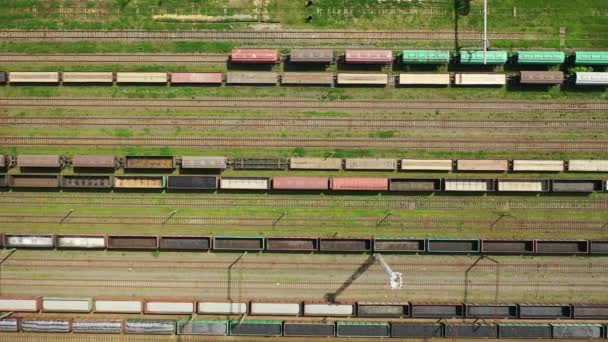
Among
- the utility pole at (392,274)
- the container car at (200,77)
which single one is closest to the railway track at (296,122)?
the container car at (200,77)

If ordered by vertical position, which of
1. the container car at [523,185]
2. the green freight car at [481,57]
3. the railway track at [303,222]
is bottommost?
the railway track at [303,222]

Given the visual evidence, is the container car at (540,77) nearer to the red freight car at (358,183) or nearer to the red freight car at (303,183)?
the red freight car at (358,183)

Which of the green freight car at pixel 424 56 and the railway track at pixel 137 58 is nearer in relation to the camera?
the green freight car at pixel 424 56

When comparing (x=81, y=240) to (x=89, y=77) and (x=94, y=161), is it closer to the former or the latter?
(x=94, y=161)

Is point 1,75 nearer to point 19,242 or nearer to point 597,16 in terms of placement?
point 19,242

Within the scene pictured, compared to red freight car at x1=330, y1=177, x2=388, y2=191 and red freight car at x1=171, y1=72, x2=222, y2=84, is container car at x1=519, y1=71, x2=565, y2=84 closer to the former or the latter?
red freight car at x1=330, y1=177, x2=388, y2=191

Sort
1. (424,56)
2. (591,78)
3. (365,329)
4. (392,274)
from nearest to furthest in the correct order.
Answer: (392,274) < (591,78) < (424,56) < (365,329)

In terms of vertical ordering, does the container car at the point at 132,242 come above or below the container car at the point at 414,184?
below

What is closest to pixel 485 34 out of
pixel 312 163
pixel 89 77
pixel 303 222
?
pixel 312 163
